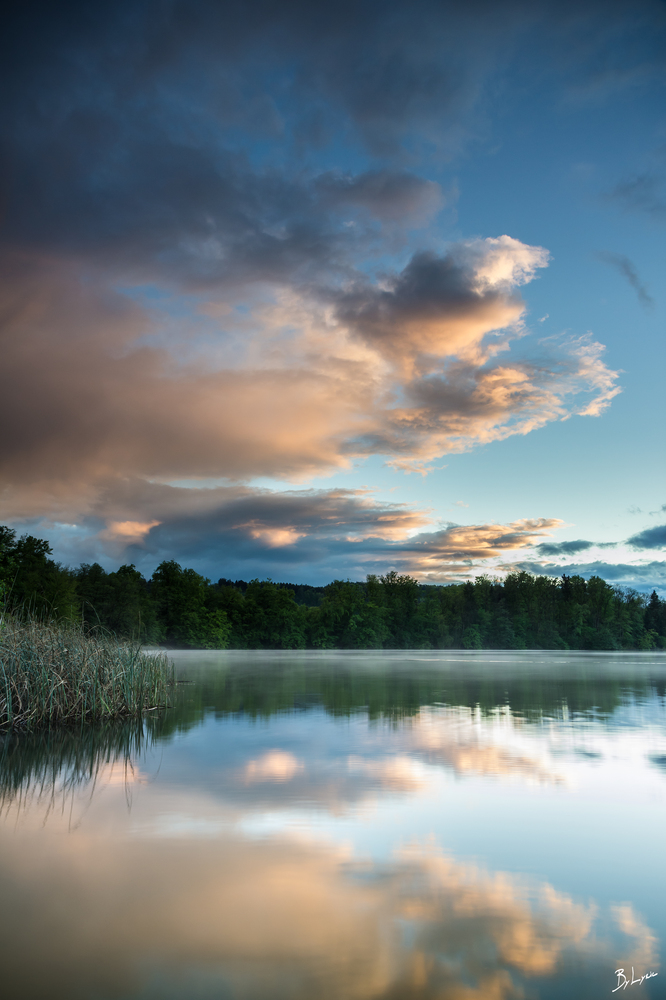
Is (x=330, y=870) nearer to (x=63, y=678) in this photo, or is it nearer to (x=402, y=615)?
(x=63, y=678)

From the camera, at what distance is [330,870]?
4922 mm

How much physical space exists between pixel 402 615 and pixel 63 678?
303ft

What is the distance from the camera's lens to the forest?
8869 centimetres

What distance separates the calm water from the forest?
248 ft

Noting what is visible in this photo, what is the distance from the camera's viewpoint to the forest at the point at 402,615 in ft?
291

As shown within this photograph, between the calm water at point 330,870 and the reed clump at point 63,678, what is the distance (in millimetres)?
1201

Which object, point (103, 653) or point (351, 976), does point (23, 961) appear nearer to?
point (351, 976)

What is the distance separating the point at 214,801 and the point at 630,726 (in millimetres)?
10416

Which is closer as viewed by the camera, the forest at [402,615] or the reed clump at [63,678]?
the reed clump at [63,678]
